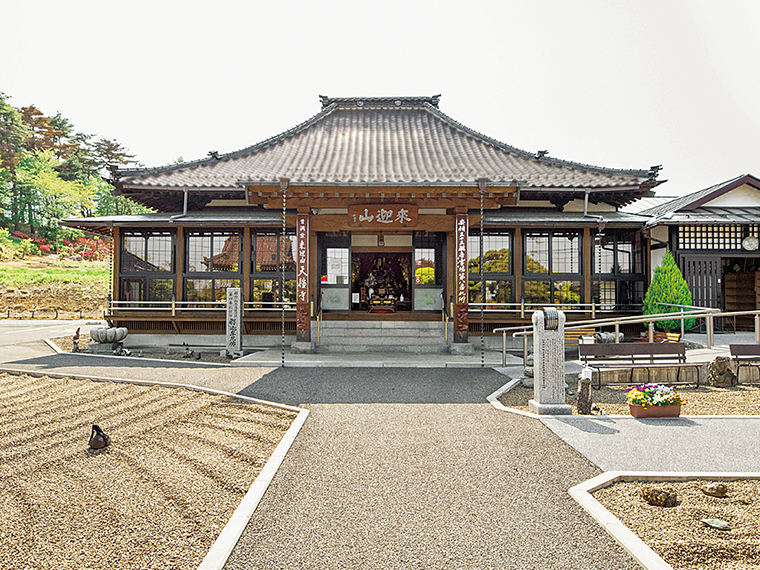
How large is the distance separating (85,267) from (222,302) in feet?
113

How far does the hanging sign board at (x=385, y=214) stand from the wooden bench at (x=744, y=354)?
8369mm

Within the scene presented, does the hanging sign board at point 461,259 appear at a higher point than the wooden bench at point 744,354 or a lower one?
higher

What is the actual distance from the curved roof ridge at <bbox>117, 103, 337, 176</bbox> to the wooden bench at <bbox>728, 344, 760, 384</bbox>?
623 inches

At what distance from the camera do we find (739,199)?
15320 millimetres

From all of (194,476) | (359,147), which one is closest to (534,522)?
(194,476)

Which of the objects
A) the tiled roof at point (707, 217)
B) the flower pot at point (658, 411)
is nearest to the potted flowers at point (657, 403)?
the flower pot at point (658, 411)

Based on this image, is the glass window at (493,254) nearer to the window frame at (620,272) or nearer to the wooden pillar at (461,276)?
the wooden pillar at (461,276)

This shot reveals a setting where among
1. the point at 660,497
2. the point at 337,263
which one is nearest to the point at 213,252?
the point at 337,263

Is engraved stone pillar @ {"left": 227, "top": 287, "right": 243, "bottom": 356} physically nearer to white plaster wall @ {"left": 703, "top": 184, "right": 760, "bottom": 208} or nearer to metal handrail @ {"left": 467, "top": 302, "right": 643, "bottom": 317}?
metal handrail @ {"left": 467, "top": 302, "right": 643, "bottom": 317}

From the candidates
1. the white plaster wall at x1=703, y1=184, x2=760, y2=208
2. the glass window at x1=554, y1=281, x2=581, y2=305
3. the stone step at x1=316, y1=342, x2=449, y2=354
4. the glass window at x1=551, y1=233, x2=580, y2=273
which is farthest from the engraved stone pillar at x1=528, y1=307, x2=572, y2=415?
the white plaster wall at x1=703, y1=184, x2=760, y2=208

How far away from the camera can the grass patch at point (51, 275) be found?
102ft

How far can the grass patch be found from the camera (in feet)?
102

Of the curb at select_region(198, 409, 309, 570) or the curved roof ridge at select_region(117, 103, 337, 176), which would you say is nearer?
the curb at select_region(198, 409, 309, 570)

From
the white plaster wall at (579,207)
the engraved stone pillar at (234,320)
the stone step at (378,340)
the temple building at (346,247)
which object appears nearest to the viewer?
the engraved stone pillar at (234,320)
